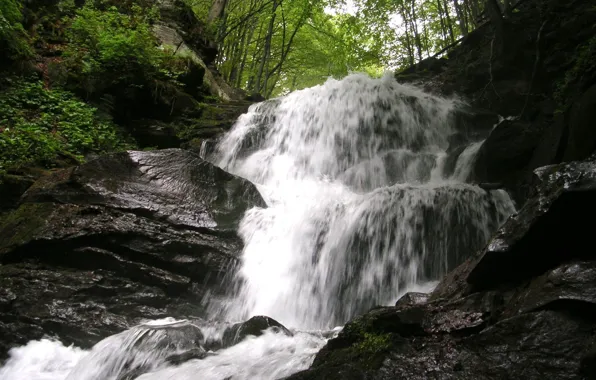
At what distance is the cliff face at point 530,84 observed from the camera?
5.69 meters

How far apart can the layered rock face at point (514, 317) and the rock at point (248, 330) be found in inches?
49.3

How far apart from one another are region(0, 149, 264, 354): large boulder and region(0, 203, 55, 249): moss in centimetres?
2

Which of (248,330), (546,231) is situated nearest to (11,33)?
(248,330)

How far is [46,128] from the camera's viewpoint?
791cm

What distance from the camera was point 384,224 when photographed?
6016 mm

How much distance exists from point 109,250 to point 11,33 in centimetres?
641

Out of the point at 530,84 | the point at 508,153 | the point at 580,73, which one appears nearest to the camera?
the point at 580,73

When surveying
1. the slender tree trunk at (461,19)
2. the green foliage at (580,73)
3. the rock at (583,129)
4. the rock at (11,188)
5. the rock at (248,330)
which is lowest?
the rock at (248,330)

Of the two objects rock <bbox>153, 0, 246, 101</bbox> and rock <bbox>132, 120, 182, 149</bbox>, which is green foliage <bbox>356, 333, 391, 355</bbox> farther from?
rock <bbox>153, 0, 246, 101</bbox>

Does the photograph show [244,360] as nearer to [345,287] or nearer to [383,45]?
[345,287]

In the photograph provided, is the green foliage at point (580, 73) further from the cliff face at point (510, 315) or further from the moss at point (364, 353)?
the moss at point (364, 353)

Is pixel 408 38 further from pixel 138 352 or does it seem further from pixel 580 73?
pixel 138 352

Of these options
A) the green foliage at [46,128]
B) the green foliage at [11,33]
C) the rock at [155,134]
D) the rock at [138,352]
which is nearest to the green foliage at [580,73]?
the rock at [138,352]

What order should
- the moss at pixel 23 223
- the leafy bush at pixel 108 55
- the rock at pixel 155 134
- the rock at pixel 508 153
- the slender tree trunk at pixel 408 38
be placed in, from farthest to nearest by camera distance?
1. the slender tree trunk at pixel 408 38
2. the rock at pixel 155 134
3. the leafy bush at pixel 108 55
4. the rock at pixel 508 153
5. the moss at pixel 23 223
